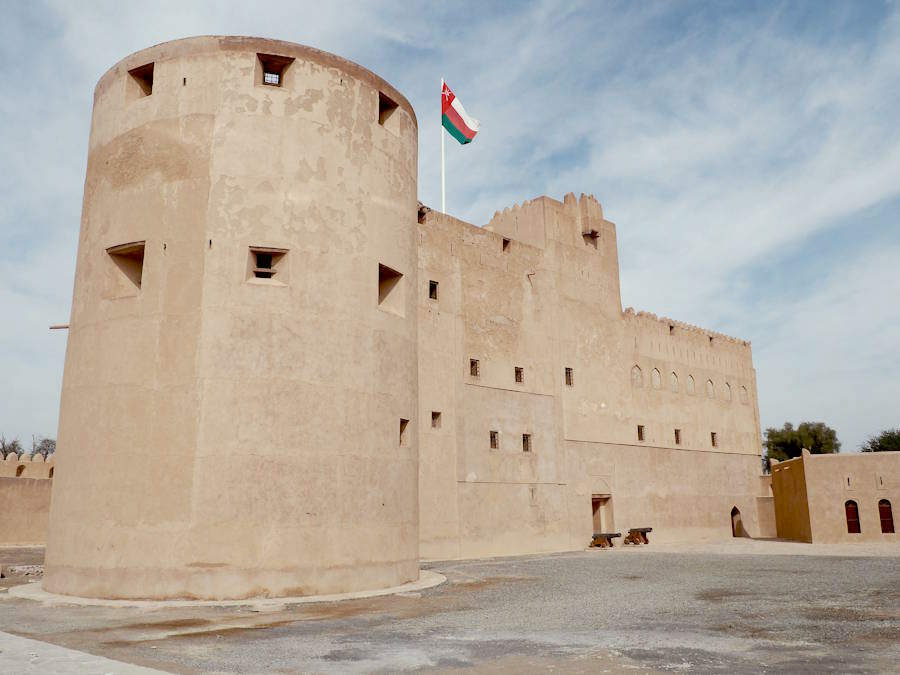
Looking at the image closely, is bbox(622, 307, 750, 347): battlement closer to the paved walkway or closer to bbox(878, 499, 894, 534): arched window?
bbox(878, 499, 894, 534): arched window

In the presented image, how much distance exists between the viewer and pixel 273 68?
14125 mm

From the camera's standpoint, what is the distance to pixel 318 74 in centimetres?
1397

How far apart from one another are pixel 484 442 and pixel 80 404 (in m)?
13.3

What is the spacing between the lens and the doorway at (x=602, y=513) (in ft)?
93.5

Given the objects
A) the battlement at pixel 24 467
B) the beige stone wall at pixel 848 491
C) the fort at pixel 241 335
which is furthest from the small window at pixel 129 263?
the beige stone wall at pixel 848 491

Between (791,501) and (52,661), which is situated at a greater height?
(791,501)

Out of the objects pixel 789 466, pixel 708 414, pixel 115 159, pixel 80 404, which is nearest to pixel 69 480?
pixel 80 404

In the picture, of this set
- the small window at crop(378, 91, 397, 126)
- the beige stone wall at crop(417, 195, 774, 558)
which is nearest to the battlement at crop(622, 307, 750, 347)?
the beige stone wall at crop(417, 195, 774, 558)

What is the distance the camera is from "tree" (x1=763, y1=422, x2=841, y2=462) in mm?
61406

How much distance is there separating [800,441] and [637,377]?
37.1 m

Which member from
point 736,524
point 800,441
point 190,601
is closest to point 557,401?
point 736,524

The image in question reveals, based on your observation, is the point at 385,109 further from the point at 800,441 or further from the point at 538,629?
the point at 800,441

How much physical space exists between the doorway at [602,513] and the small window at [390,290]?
54.0ft

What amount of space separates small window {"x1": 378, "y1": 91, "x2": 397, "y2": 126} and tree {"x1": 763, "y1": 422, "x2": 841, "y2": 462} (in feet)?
183
